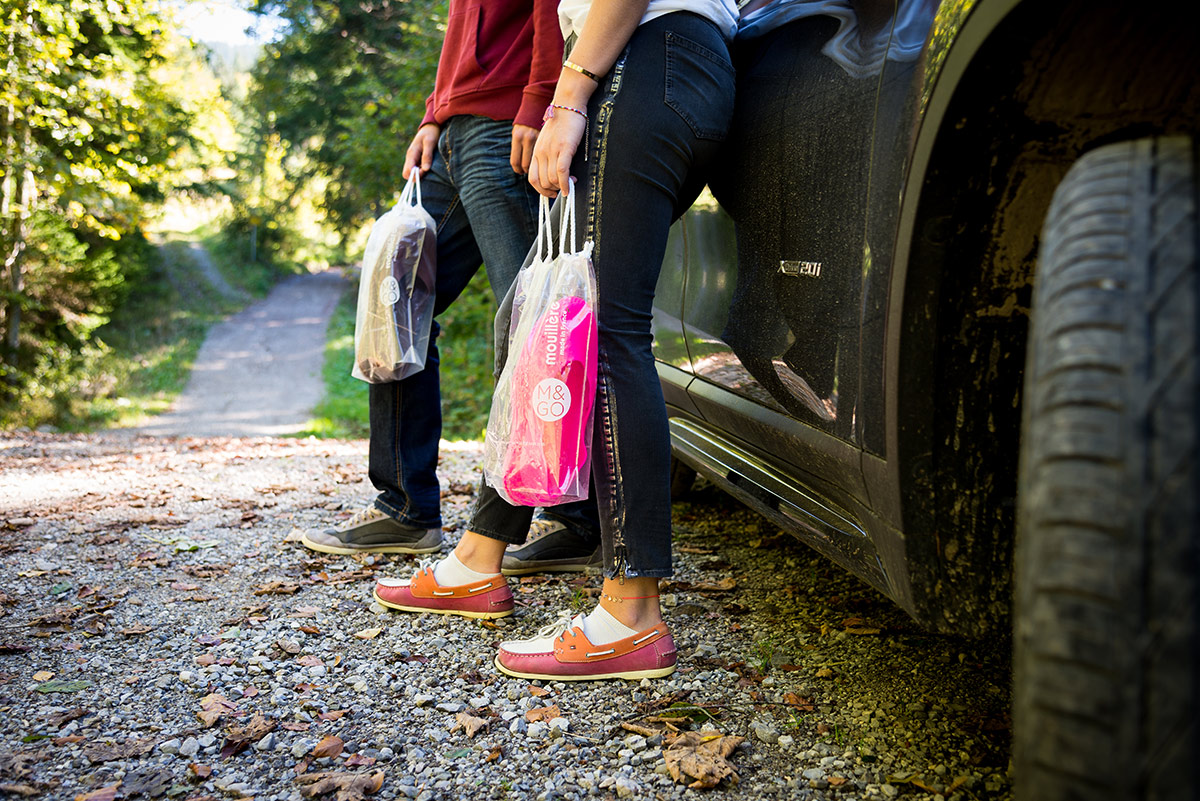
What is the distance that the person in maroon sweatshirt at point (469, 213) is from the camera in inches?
94.0

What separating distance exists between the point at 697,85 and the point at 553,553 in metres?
1.50

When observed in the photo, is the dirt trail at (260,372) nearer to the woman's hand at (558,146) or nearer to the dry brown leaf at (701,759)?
the woman's hand at (558,146)

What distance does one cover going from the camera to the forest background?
33.6ft

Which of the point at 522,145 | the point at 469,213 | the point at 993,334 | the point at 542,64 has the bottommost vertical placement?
the point at 993,334

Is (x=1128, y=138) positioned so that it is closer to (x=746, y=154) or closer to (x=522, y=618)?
(x=746, y=154)

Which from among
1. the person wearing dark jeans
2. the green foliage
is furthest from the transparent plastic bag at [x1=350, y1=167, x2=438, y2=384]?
the green foliage

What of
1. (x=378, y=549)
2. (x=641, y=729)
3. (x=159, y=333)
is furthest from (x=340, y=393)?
(x=641, y=729)

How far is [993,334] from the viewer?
1273 mm

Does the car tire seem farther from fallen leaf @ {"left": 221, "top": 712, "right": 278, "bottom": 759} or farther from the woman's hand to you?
fallen leaf @ {"left": 221, "top": 712, "right": 278, "bottom": 759}

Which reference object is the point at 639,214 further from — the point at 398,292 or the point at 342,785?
the point at 342,785

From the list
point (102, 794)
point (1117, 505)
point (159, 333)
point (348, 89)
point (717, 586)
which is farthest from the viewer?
point (159, 333)

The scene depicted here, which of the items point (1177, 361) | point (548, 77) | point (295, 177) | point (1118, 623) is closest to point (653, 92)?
point (548, 77)

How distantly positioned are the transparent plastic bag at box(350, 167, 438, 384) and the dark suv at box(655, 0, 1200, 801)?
0.84m

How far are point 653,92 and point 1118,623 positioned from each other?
1.36 m
